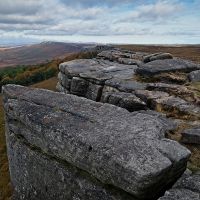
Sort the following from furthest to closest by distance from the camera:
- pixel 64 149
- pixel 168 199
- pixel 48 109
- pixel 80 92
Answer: pixel 80 92, pixel 48 109, pixel 64 149, pixel 168 199

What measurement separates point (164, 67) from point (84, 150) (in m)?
9.26

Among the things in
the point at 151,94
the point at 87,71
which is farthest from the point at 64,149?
the point at 87,71

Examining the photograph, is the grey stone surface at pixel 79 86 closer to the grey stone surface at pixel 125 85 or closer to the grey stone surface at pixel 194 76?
the grey stone surface at pixel 125 85

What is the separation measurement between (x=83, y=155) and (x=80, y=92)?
7987mm

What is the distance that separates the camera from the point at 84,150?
9.60 metres

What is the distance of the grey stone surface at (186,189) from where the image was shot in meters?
7.95

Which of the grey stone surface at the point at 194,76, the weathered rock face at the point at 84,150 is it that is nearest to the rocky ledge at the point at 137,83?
the grey stone surface at the point at 194,76

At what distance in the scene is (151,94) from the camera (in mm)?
14578

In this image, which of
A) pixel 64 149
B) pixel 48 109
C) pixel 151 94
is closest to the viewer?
pixel 64 149

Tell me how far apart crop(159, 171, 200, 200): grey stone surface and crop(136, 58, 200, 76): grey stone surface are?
28.6 ft

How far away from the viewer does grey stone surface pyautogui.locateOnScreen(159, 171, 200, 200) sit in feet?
26.1

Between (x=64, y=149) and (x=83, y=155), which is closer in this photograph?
(x=83, y=155)

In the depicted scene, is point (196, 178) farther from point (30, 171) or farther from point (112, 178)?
point (30, 171)

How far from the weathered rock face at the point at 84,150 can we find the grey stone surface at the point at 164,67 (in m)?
5.00
